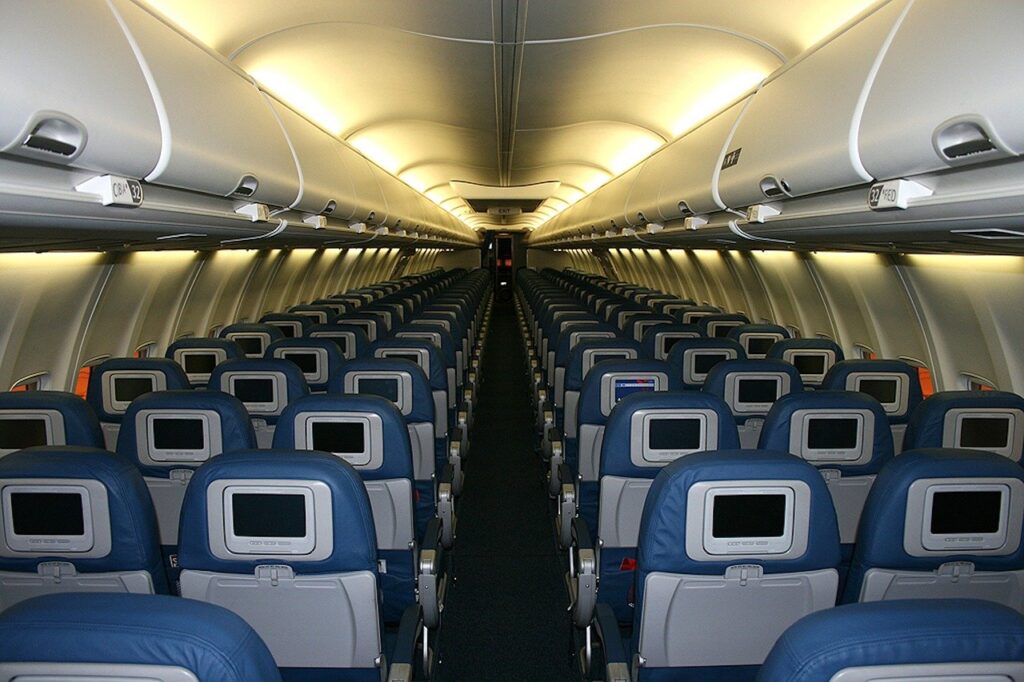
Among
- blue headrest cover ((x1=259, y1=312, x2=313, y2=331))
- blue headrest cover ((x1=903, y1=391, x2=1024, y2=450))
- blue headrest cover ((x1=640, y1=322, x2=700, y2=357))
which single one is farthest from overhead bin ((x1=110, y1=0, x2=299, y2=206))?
blue headrest cover ((x1=259, y1=312, x2=313, y2=331))

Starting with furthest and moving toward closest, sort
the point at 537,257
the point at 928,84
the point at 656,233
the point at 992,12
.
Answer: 1. the point at 537,257
2. the point at 656,233
3. the point at 928,84
4. the point at 992,12

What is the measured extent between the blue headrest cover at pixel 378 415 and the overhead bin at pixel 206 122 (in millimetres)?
1142

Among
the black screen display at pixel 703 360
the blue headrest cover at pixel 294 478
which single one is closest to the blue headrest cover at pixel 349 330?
the black screen display at pixel 703 360

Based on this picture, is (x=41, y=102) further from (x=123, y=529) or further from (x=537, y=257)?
(x=537, y=257)

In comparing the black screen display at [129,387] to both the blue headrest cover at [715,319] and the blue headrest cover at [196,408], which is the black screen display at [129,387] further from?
the blue headrest cover at [715,319]

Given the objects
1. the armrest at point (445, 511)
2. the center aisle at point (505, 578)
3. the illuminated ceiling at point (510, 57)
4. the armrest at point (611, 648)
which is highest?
the illuminated ceiling at point (510, 57)

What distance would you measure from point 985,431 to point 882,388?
109cm

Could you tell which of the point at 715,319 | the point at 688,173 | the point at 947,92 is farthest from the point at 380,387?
the point at 715,319

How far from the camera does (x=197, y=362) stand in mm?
6609

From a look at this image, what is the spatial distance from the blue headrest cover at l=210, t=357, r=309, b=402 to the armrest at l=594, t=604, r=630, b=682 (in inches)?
111

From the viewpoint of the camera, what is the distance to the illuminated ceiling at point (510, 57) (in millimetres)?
4410

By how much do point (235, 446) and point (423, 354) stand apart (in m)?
2.79

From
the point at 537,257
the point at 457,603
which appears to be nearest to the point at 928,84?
the point at 457,603

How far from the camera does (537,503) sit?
7.32 m
